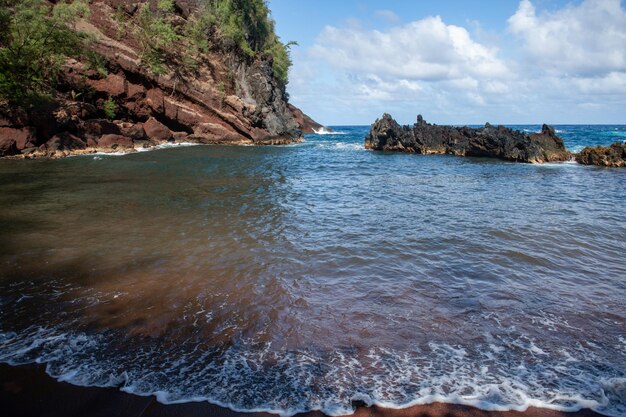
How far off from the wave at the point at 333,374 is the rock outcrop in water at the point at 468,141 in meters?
34.6

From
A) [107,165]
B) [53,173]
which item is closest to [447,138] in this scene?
[107,165]

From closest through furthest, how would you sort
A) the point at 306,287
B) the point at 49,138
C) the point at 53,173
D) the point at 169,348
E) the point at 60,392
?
1. the point at 60,392
2. the point at 169,348
3. the point at 306,287
4. the point at 53,173
5. the point at 49,138

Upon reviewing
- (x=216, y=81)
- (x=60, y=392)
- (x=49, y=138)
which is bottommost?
(x=60, y=392)

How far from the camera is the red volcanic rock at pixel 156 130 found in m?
40.5

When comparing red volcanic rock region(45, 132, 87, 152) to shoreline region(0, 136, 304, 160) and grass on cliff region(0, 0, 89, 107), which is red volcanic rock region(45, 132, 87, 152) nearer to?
shoreline region(0, 136, 304, 160)

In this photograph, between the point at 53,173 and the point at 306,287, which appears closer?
the point at 306,287

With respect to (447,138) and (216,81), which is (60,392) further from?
(216,81)

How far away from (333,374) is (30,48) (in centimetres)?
3647

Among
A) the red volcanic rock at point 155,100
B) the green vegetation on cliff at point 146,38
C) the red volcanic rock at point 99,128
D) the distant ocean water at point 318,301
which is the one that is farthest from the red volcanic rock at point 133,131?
the distant ocean water at point 318,301

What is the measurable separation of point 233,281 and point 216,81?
4835 cm

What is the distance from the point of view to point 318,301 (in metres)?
6.65

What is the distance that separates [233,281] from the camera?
7.38 metres

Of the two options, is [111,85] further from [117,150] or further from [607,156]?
[607,156]

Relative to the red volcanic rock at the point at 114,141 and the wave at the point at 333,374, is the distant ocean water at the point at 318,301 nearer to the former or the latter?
the wave at the point at 333,374
